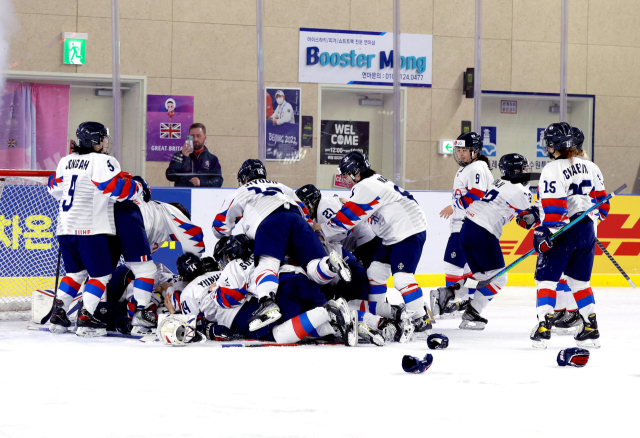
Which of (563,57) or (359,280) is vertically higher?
(563,57)

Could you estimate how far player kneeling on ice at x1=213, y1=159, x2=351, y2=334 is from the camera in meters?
3.89

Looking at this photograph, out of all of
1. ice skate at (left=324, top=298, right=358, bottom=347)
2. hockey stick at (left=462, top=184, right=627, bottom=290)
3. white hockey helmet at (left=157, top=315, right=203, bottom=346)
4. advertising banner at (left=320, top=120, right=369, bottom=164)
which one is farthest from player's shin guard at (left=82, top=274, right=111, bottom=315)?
advertising banner at (left=320, top=120, right=369, bottom=164)

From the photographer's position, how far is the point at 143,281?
14.7 feet

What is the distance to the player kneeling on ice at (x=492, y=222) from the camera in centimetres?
505

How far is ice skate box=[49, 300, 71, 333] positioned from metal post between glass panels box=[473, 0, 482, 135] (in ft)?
15.9

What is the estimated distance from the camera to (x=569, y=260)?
4113mm

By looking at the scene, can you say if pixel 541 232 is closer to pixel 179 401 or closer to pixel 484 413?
pixel 484 413

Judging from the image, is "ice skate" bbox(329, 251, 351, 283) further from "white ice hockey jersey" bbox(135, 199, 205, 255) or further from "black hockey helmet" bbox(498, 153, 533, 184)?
"black hockey helmet" bbox(498, 153, 533, 184)

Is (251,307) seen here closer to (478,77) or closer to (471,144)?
(471,144)

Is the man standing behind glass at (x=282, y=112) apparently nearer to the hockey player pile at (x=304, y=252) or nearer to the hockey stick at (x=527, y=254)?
the hockey player pile at (x=304, y=252)

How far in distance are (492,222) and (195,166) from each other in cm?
311

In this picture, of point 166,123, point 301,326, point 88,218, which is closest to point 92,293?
point 88,218

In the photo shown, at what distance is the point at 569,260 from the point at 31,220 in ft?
13.0

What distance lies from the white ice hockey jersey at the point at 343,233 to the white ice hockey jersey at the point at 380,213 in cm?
10
